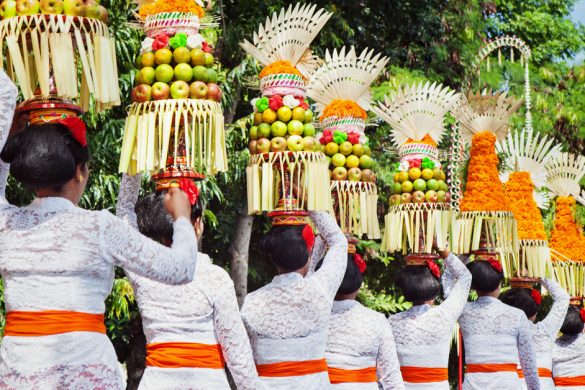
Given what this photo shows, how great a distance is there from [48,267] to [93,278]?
119 mm

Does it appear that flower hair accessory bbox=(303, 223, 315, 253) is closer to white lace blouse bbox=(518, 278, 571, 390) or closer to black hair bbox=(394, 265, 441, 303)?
black hair bbox=(394, 265, 441, 303)

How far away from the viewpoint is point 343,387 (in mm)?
3387

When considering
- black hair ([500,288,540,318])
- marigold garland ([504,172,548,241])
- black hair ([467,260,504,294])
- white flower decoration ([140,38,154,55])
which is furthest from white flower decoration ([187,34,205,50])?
black hair ([500,288,540,318])

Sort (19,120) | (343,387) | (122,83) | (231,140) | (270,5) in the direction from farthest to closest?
(270,5)
(231,140)
(122,83)
(343,387)
(19,120)

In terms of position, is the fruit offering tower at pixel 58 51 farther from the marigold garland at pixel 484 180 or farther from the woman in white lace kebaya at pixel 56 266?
the marigold garland at pixel 484 180

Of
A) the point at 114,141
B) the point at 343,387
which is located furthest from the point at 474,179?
the point at 114,141

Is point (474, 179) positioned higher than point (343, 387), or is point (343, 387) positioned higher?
point (474, 179)

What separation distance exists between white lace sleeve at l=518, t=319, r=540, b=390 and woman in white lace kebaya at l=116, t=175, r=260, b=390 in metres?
2.56

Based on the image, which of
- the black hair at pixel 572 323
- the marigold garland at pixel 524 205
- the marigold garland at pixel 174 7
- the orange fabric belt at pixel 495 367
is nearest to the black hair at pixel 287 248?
the marigold garland at pixel 174 7

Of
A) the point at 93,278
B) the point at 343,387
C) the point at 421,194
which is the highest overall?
the point at 421,194

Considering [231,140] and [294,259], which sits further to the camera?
[231,140]

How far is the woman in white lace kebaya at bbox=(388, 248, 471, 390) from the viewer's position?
3867mm

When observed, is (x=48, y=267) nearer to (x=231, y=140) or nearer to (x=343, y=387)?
(x=343, y=387)

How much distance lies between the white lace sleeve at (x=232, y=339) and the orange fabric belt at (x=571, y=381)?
445 centimetres
